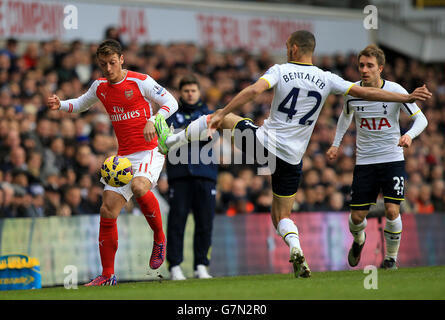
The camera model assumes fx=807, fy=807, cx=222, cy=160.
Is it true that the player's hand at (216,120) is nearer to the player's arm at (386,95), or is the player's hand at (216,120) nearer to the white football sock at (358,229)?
the player's arm at (386,95)

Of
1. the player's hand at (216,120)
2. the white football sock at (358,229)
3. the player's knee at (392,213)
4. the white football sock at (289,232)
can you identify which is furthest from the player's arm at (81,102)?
the player's knee at (392,213)

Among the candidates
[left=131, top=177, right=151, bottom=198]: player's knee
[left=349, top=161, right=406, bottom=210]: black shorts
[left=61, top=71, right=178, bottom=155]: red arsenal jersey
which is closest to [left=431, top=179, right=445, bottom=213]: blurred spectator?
[left=349, top=161, right=406, bottom=210]: black shorts

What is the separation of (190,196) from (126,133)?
240cm

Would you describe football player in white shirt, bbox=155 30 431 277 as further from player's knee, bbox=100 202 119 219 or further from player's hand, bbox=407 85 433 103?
player's knee, bbox=100 202 119 219

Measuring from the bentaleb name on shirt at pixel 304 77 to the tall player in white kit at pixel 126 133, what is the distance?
1444mm

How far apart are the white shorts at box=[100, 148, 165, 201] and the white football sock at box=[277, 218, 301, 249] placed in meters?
1.53

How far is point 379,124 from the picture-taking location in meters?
10.3

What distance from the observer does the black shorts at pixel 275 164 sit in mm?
8734

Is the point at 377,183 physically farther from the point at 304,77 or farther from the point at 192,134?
the point at 192,134

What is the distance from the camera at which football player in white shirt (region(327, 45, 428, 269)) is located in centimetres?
1021

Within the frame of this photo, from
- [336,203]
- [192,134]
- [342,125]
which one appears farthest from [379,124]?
[336,203]
